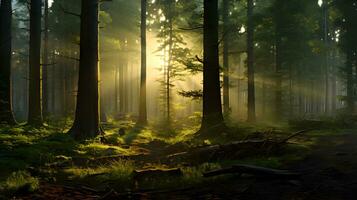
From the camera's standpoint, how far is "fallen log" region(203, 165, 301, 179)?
7250 mm

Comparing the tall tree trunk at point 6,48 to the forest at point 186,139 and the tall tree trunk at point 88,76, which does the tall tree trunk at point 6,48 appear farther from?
the tall tree trunk at point 88,76

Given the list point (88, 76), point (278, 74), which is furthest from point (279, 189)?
point (278, 74)

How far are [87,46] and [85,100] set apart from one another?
7.45 ft

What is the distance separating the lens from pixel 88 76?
1616 centimetres

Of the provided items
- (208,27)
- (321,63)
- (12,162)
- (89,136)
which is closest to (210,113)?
(208,27)

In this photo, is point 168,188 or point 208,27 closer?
point 168,188

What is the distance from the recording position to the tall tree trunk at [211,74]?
52.1 ft

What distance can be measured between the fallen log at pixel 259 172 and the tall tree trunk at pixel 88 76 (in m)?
9.08

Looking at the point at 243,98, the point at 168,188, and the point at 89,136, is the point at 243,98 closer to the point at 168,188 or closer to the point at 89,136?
the point at 89,136

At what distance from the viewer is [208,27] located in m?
16.2

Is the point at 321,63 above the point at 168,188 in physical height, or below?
above

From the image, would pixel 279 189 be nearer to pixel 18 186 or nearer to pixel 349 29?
pixel 18 186

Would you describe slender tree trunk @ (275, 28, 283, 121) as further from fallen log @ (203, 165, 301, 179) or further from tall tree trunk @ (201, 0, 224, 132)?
fallen log @ (203, 165, 301, 179)

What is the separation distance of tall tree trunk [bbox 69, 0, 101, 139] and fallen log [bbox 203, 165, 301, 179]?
908 centimetres
